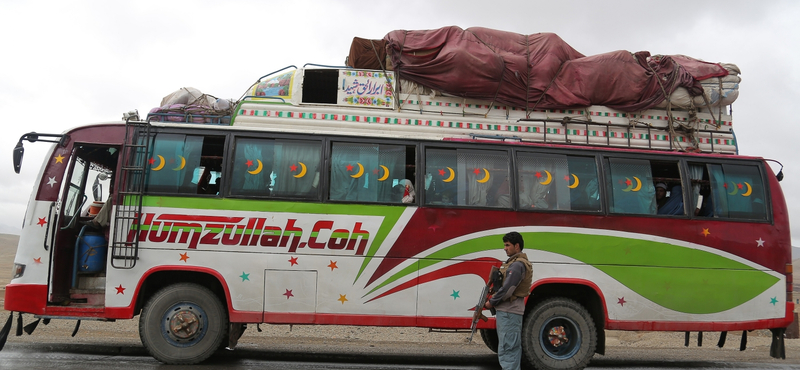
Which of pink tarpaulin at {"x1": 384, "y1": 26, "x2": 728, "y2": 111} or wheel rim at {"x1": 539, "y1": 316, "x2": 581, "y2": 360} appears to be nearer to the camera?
wheel rim at {"x1": 539, "y1": 316, "x2": 581, "y2": 360}

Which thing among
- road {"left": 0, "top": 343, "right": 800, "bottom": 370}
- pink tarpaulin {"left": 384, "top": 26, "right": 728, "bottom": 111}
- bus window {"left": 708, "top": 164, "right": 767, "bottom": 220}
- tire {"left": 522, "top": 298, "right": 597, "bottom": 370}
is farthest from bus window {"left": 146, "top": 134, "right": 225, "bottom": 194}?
bus window {"left": 708, "top": 164, "right": 767, "bottom": 220}

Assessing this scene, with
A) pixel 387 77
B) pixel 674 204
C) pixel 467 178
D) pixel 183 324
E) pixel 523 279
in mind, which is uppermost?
pixel 387 77

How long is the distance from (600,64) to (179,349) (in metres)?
7.66

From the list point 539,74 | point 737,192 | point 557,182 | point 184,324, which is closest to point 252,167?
point 184,324

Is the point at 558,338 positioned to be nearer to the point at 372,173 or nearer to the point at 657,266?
the point at 657,266

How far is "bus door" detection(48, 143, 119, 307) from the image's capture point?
691 cm

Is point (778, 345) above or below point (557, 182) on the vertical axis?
below

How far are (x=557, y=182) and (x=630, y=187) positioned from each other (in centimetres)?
111

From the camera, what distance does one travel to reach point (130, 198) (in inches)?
270

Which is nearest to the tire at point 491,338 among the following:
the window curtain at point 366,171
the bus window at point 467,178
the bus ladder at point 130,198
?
Result: the bus window at point 467,178

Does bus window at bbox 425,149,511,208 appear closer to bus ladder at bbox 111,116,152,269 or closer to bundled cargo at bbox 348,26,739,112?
bundled cargo at bbox 348,26,739,112

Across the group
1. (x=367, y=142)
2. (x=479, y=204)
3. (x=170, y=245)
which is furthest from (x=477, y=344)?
(x=170, y=245)

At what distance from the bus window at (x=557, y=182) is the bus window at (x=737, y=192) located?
1.88 m

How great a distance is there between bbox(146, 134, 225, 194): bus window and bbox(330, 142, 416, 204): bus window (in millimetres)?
1645
